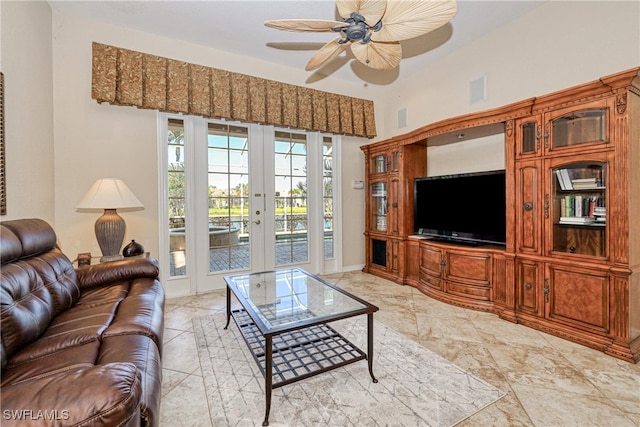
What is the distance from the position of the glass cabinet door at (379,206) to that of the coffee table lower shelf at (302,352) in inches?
89.8

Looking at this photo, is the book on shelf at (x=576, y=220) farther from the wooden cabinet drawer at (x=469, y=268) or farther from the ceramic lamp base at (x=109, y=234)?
the ceramic lamp base at (x=109, y=234)

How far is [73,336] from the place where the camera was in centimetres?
145

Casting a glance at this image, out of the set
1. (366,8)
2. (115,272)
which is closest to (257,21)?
(366,8)

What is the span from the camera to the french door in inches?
139

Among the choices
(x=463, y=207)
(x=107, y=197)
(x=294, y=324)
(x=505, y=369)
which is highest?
(x=107, y=197)

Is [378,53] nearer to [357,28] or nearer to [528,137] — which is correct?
[357,28]

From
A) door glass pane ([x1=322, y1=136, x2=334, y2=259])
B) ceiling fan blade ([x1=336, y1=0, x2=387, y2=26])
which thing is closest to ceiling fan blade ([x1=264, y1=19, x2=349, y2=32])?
ceiling fan blade ([x1=336, y1=0, x2=387, y2=26])

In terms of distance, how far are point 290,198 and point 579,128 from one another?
10.2 ft

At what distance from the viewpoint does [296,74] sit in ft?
13.5

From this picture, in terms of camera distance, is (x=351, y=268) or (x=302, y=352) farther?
(x=351, y=268)

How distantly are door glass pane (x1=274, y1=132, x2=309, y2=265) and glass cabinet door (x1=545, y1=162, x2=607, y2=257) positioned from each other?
9.32 feet

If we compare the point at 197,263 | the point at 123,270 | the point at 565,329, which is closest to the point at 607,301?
the point at 565,329

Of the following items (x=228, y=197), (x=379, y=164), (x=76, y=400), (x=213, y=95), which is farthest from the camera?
(x=379, y=164)

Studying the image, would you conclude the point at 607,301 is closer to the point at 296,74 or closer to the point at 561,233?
the point at 561,233
